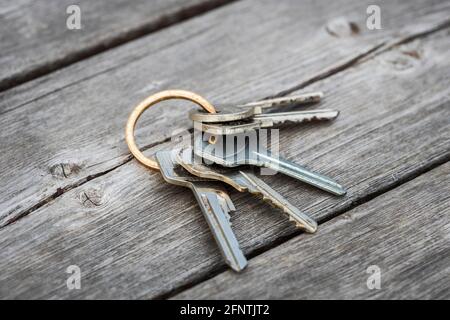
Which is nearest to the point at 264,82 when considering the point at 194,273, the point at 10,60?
the point at 194,273

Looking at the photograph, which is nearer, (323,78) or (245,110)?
(245,110)

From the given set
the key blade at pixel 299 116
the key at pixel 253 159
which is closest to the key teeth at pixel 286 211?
the key at pixel 253 159

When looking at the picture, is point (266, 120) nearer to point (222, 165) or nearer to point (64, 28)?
point (222, 165)

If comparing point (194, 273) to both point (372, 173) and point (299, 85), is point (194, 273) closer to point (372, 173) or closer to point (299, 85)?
point (372, 173)

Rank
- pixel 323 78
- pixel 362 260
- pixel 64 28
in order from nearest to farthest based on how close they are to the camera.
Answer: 1. pixel 362 260
2. pixel 323 78
3. pixel 64 28

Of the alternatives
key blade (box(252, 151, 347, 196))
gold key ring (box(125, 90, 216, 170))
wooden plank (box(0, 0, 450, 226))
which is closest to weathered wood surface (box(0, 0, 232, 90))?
wooden plank (box(0, 0, 450, 226))

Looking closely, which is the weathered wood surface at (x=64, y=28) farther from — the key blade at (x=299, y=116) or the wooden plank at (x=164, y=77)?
the key blade at (x=299, y=116)

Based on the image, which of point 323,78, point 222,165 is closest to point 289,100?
point 323,78
